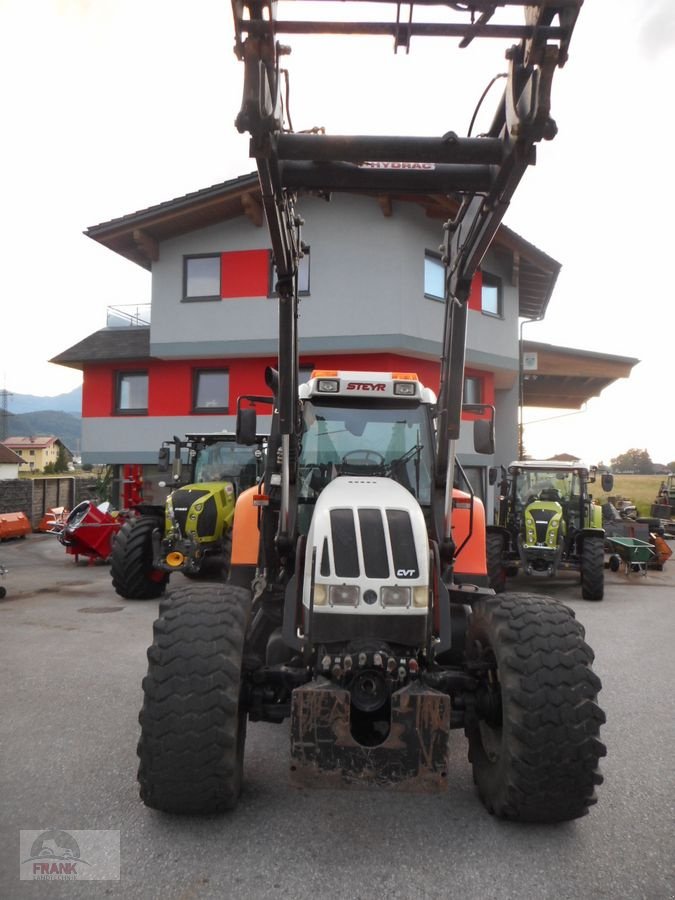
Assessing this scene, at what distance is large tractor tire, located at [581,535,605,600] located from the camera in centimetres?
1047

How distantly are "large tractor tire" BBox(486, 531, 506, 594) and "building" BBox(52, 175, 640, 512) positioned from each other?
538cm

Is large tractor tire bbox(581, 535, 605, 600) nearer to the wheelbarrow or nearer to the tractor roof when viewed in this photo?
the tractor roof

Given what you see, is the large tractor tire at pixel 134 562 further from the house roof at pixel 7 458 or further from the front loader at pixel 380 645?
the house roof at pixel 7 458

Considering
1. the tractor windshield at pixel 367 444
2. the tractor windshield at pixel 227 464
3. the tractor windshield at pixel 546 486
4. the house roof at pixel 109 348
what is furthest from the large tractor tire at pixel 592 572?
the house roof at pixel 109 348

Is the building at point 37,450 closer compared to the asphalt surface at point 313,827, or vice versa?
the asphalt surface at point 313,827

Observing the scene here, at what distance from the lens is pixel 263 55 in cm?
305

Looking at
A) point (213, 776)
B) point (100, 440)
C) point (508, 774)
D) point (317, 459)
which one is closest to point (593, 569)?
point (317, 459)

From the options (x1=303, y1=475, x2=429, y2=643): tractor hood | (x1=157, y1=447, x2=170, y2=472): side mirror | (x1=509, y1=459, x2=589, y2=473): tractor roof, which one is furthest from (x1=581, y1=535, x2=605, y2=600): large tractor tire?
(x1=303, y1=475, x2=429, y2=643): tractor hood

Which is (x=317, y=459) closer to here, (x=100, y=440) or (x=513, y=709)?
(x=513, y=709)

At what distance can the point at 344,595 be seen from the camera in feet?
11.4

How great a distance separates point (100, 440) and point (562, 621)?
16.2 meters

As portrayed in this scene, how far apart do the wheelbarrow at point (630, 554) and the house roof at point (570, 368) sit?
281 inches

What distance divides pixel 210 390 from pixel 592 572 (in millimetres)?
10267

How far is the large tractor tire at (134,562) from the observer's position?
9.84m
